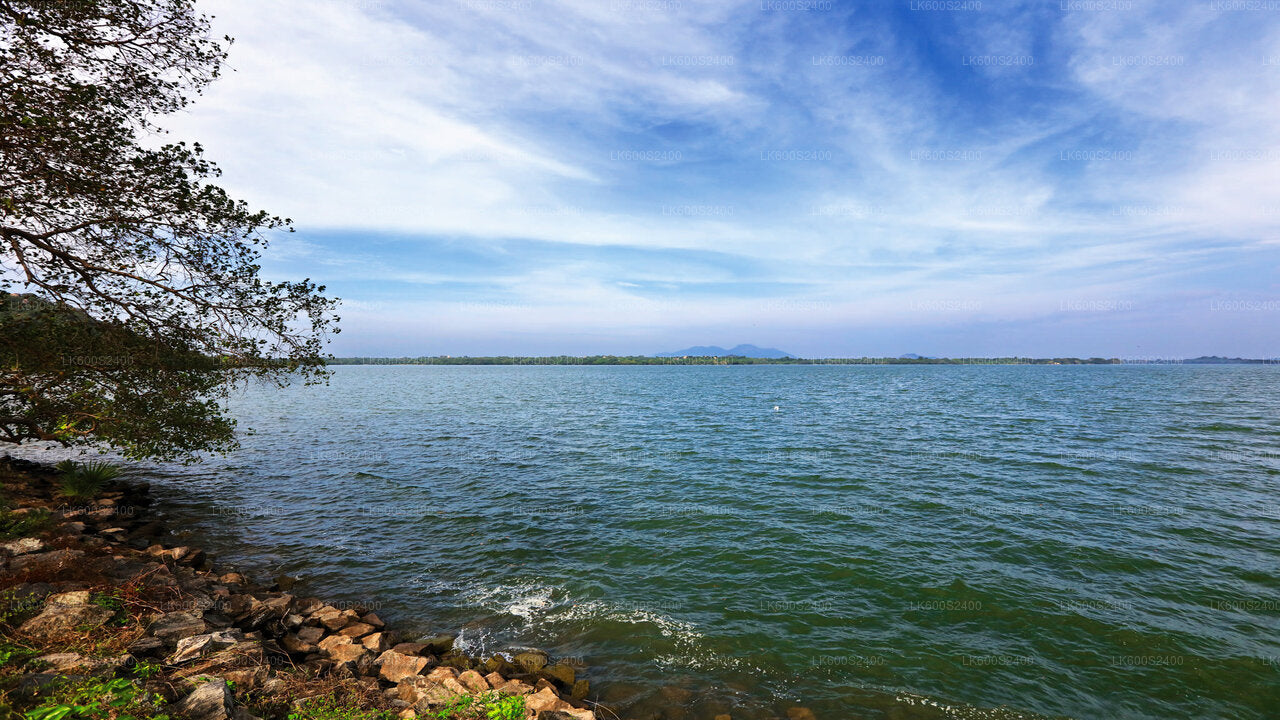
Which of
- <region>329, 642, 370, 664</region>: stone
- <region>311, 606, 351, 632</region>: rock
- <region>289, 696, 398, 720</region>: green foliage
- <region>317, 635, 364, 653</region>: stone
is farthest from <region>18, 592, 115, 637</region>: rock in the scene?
<region>311, 606, 351, 632</region>: rock

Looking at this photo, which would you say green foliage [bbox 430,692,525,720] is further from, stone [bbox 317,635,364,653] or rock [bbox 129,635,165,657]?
rock [bbox 129,635,165,657]

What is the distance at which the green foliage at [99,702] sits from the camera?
6113 millimetres

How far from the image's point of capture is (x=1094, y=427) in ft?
153

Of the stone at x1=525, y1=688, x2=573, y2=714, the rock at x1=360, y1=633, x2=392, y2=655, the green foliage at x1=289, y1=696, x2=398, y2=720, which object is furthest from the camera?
the rock at x1=360, y1=633, x2=392, y2=655

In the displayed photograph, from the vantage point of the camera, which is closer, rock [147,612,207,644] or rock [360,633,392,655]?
rock [147,612,207,644]

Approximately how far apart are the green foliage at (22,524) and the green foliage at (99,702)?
10671 millimetres

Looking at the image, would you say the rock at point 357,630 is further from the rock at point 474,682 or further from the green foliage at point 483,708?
the green foliage at point 483,708

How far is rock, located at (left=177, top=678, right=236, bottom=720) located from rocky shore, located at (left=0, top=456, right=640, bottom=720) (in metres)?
0.02

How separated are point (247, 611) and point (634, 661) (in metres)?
→ 10.4

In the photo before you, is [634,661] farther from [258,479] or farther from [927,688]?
[258,479]

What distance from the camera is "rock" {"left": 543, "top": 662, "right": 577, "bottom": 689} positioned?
11.7m

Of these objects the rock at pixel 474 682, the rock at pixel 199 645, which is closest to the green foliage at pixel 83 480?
the rock at pixel 199 645

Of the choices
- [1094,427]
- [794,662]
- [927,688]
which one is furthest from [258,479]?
[1094,427]

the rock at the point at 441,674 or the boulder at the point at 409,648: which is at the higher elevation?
the rock at the point at 441,674
